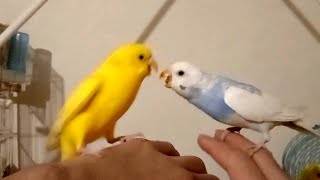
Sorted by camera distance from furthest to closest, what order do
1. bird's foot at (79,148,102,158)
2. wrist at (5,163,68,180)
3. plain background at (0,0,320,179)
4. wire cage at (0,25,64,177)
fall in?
plain background at (0,0,320,179) → wire cage at (0,25,64,177) → bird's foot at (79,148,102,158) → wrist at (5,163,68,180)

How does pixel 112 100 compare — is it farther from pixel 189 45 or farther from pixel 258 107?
pixel 189 45

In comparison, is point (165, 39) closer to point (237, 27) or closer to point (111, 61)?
point (237, 27)

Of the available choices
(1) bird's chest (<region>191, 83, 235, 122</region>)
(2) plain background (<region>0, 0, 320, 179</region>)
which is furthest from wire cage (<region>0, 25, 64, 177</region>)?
(1) bird's chest (<region>191, 83, 235, 122</region>)

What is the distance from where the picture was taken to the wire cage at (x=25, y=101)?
882 millimetres

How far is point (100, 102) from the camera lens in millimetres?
678

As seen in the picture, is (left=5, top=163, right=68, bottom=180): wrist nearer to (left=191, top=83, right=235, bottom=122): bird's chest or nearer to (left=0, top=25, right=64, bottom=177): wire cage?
(left=191, top=83, right=235, bottom=122): bird's chest

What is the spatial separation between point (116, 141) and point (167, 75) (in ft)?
0.38

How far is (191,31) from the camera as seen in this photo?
1104mm

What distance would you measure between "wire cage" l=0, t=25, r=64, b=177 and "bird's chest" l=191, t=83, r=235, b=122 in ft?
1.14

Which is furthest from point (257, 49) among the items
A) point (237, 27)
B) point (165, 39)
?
point (165, 39)

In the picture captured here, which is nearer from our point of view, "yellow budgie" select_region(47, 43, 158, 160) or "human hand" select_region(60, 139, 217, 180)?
"human hand" select_region(60, 139, 217, 180)

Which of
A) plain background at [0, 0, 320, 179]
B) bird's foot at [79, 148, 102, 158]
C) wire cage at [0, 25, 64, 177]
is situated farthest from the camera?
plain background at [0, 0, 320, 179]

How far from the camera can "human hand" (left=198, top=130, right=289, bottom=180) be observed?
634 millimetres

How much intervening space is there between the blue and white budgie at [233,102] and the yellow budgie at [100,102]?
52mm
